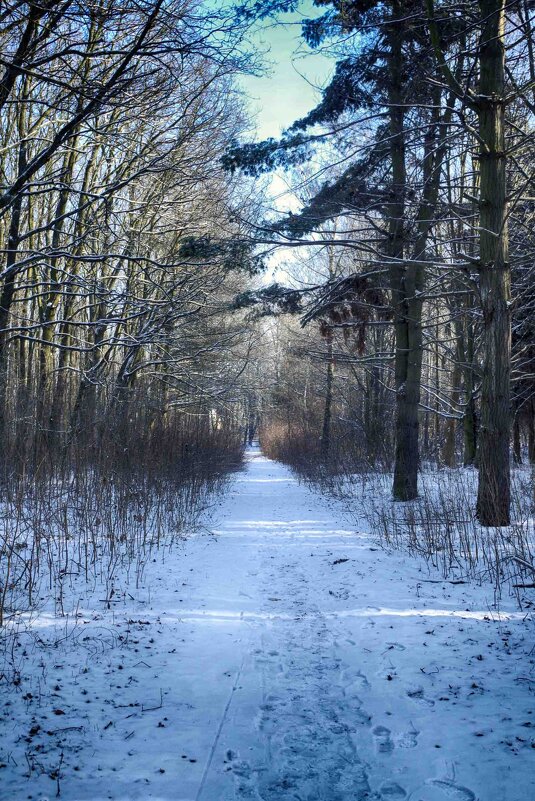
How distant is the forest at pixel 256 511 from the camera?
9.27 feet

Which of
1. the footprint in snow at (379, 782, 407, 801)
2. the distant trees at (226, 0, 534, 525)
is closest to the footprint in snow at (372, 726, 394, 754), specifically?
the footprint in snow at (379, 782, 407, 801)

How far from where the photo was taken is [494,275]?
756cm

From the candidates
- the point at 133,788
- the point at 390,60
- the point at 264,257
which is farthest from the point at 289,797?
the point at 390,60

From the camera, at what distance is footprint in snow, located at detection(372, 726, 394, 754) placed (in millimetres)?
2793

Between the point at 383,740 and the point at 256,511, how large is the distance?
32.9 feet

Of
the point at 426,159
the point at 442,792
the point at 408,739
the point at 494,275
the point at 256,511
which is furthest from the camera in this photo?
the point at 256,511

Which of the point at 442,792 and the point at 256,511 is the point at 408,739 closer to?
the point at 442,792

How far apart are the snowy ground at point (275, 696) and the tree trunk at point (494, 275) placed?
243 cm

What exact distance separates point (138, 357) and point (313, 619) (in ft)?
44.8

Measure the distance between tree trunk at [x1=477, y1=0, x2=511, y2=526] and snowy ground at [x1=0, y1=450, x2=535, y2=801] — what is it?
2432 millimetres

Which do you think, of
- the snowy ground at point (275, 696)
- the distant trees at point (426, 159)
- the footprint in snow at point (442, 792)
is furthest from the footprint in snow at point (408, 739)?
the distant trees at point (426, 159)

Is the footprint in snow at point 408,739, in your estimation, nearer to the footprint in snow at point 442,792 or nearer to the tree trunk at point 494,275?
the footprint in snow at point 442,792

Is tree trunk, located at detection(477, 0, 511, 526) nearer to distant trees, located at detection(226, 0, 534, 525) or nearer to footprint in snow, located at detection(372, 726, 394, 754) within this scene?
distant trees, located at detection(226, 0, 534, 525)

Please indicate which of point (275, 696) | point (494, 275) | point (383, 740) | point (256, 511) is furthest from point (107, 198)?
point (256, 511)
